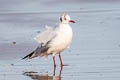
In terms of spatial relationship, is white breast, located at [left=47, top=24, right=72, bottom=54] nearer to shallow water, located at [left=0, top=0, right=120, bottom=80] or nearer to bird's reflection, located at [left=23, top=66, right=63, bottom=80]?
shallow water, located at [left=0, top=0, right=120, bottom=80]

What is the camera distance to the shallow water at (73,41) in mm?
9250

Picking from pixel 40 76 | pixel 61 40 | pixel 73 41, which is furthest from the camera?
pixel 73 41

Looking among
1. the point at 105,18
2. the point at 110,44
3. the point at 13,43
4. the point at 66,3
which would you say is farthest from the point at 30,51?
the point at 66,3

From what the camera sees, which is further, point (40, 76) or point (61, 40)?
point (61, 40)

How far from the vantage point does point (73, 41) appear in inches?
460

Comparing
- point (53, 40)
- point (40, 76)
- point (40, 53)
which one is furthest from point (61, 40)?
point (40, 76)

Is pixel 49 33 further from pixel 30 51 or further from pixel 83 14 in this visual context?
pixel 83 14

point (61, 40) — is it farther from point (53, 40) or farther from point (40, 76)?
point (40, 76)

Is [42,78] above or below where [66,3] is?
above

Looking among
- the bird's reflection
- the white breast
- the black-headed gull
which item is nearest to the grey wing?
the black-headed gull

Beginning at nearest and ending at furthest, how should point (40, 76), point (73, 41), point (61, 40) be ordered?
point (40, 76)
point (61, 40)
point (73, 41)

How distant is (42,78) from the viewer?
8.98m

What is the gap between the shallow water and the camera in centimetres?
925

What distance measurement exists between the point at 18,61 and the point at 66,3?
7.21 m
